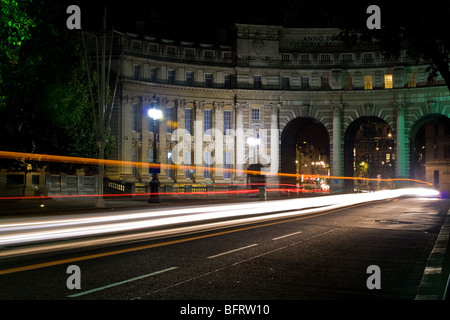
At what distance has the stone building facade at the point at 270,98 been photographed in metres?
70.7

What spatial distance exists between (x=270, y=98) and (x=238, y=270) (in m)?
65.8

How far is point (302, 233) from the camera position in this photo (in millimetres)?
17406

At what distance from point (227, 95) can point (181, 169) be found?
13041 millimetres

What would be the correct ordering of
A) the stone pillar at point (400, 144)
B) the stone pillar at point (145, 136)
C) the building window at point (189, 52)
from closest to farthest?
the stone pillar at point (145, 136), the building window at point (189, 52), the stone pillar at point (400, 144)

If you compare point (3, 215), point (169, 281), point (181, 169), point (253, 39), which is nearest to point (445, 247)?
point (169, 281)

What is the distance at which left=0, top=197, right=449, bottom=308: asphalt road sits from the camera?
334 inches

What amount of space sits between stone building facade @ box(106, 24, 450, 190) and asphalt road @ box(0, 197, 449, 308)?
5448cm

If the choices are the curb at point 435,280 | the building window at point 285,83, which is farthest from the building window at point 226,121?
the curb at point 435,280

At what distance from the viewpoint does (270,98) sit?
75.1m

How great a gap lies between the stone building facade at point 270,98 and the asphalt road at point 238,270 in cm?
5448

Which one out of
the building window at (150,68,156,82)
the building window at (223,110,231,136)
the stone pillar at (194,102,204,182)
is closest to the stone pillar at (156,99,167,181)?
the building window at (150,68,156,82)

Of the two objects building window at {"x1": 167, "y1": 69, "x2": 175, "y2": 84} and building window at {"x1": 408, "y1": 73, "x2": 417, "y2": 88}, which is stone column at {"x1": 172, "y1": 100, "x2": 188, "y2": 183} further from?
building window at {"x1": 408, "y1": 73, "x2": 417, "y2": 88}

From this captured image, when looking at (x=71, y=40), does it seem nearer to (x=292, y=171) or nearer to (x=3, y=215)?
(x=3, y=215)

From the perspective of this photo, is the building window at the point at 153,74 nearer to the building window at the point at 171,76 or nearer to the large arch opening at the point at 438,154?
the building window at the point at 171,76
